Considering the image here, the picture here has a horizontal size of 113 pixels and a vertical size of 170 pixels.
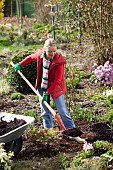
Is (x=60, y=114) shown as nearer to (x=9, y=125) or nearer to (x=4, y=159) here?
(x=9, y=125)

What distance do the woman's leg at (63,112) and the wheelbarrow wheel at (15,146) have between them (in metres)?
0.95

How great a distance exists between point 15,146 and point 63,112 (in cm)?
108

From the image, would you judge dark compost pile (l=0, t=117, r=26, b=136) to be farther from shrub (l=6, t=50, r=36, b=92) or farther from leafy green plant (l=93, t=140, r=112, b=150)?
shrub (l=6, t=50, r=36, b=92)

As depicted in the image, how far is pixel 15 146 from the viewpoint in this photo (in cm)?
564

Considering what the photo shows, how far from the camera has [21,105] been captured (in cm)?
837

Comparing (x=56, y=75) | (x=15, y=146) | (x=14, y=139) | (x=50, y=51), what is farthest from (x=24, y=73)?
(x=14, y=139)

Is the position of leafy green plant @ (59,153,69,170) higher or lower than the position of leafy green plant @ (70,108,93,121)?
higher

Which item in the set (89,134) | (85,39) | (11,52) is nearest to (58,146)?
(89,134)

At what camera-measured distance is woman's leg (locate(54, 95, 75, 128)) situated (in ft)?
21.0

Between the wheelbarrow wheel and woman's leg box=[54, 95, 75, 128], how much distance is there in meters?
0.95

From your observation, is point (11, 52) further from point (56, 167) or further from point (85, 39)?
point (56, 167)

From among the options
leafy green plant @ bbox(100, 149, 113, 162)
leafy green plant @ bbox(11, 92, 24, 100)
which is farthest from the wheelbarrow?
leafy green plant @ bbox(11, 92, 24, 100)

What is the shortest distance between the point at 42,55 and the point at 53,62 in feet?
0.61

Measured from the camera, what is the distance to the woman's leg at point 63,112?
6.40 meters
